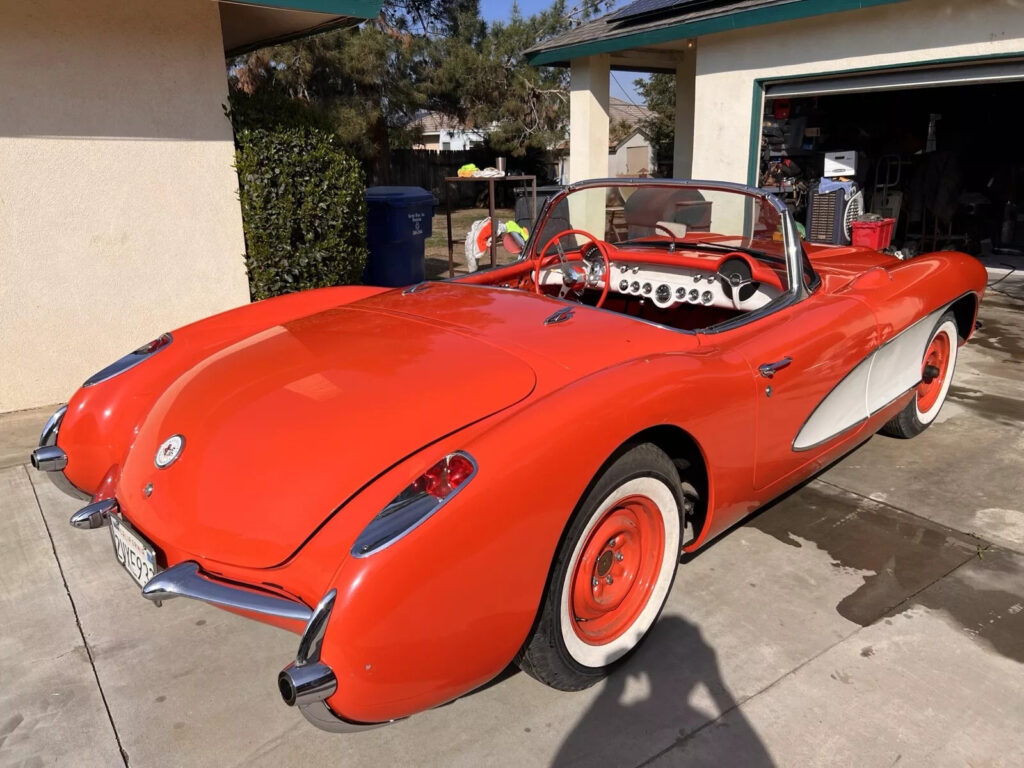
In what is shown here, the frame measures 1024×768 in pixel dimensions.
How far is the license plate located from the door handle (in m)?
2.06

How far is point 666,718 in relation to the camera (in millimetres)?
2297

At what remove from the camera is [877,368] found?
3434 mm

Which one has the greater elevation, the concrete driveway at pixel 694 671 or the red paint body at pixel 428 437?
the red paint body at pixel 428 437

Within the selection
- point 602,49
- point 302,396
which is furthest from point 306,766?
point 602,49

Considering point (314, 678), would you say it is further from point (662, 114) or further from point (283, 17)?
point (662, 114)

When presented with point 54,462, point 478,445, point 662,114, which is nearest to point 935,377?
point 478,445

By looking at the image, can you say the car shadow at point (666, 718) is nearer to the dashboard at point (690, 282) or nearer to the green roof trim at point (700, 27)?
the dashboard at point (690, 282)

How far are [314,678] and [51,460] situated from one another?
1.78 metres

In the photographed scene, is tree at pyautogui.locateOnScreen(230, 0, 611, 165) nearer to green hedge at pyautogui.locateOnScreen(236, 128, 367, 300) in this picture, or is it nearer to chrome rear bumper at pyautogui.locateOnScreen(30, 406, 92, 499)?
green hedge at pyautogui.locateOnScreen(236, 128, 367, 300)

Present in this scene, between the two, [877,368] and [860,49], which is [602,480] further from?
[860,49]

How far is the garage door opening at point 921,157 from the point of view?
35.7 feet

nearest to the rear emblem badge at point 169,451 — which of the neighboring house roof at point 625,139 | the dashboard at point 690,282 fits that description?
the dashboard at point 690,282

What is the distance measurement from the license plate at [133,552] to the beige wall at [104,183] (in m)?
3.58

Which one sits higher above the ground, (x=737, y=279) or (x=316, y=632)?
(x=737, y=279)
